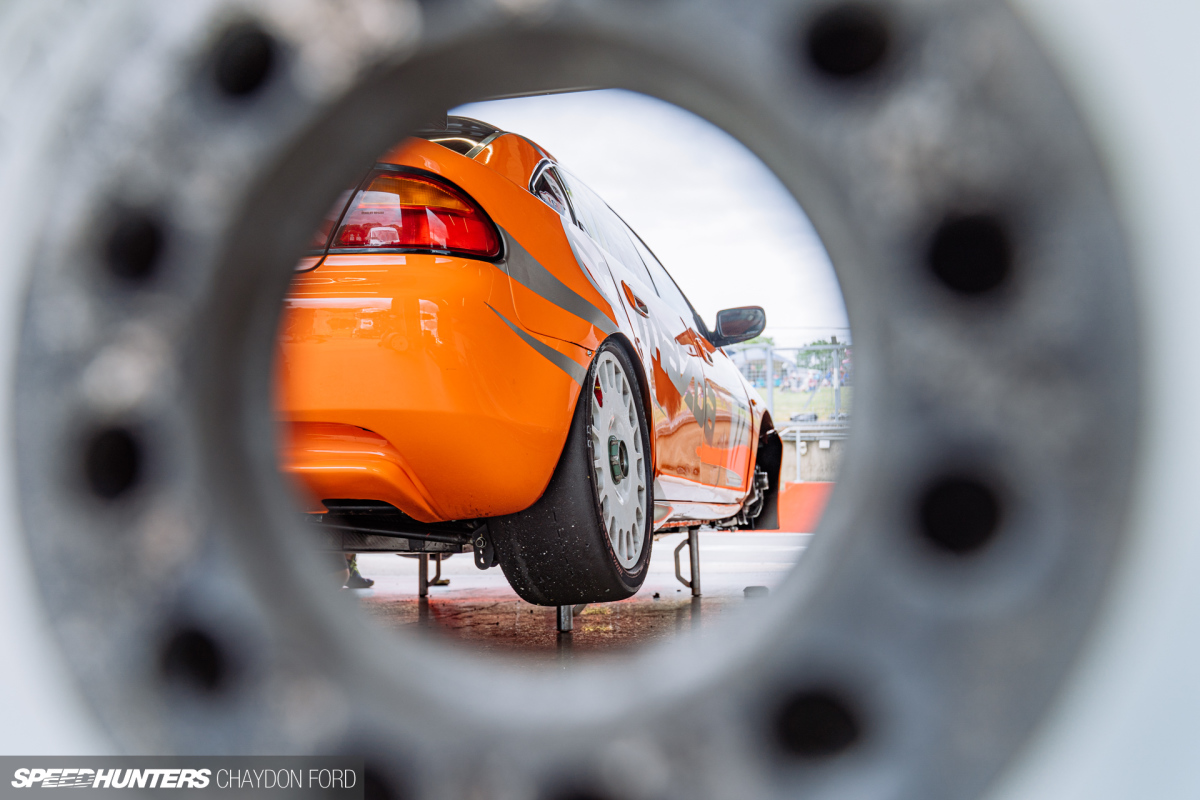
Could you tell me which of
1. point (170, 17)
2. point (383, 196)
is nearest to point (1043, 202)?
point (170, 17)

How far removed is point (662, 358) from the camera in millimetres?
2854

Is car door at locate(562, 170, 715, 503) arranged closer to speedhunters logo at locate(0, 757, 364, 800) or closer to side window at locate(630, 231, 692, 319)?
side window at locate(630, 231, 692, 319)

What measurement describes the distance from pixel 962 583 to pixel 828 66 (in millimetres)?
305

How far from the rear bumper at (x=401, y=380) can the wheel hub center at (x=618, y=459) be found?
0.53 meters

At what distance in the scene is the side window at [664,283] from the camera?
3361 mm

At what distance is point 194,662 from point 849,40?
0.58 metres

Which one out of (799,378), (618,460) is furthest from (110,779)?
(799,378)

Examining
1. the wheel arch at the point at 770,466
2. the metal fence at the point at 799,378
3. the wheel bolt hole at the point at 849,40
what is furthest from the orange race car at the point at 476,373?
the metal fence at the point at 799,378

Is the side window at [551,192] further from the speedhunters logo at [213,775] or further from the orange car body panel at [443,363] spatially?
the speedhunters logo at [213,775]

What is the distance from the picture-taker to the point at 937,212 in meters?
0.42

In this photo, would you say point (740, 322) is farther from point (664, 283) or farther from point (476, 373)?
point (476, 373)

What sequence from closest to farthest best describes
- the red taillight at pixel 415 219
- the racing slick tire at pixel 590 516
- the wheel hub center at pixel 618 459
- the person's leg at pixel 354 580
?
Result: the red taillight at pixel 415 219, the racing slick tire at pixel 590 516, the wheel hub center at pixel 618 459, the person's leg at pixel 354 580

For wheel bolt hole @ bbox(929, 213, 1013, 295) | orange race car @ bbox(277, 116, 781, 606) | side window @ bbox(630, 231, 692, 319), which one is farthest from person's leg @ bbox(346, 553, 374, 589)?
wheel bolt hole @ bbox(929, 213, 1013, 295)

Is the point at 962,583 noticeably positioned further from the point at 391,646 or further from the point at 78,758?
the point at 78,758
